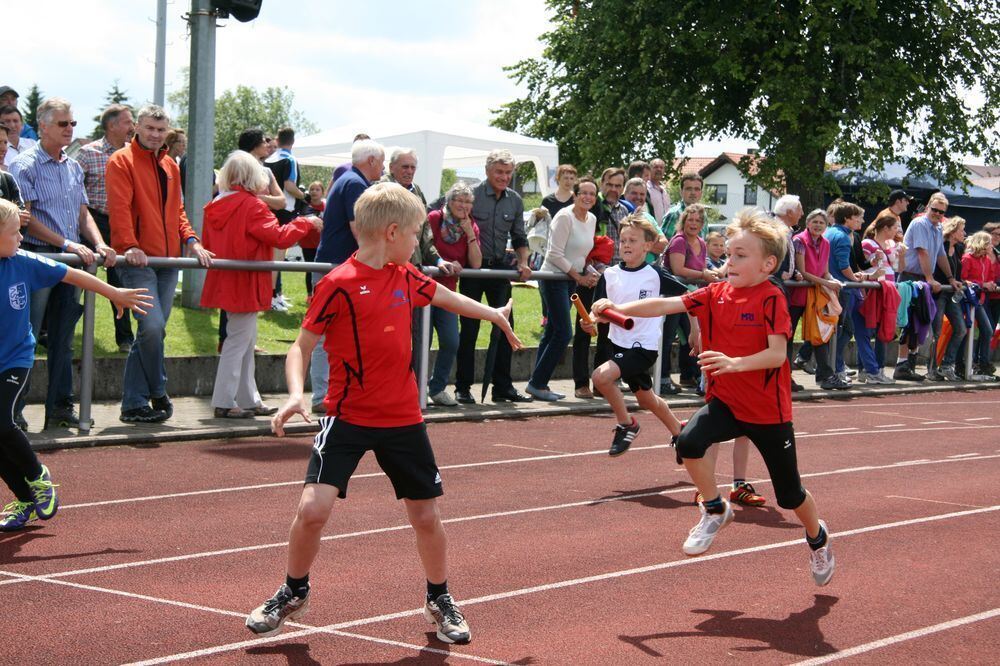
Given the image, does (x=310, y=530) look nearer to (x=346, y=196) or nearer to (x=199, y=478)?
(x=199, y=478)

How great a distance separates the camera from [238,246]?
1076cm

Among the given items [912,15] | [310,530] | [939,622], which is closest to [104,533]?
[310,530]

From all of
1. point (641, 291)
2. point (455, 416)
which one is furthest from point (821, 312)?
point (641, 291)

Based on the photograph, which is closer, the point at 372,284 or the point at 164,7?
the point at 372,284

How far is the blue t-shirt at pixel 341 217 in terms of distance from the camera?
10.7 meters

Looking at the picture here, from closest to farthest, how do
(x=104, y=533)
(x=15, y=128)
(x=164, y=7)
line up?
(x=104, y=533) < (x=15, y=128) < (x=164, y=7)

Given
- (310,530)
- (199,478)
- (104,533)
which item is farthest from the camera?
(199,478)

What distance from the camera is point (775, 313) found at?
6.36 metres

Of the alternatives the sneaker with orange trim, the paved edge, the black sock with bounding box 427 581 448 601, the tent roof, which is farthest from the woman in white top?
the tent roof

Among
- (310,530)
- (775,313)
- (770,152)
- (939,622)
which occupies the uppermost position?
(770,152)

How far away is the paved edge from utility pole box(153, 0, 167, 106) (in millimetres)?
23088

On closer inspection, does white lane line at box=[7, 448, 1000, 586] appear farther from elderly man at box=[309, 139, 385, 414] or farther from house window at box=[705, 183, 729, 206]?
house window at box=[705, 183, 729, 206]

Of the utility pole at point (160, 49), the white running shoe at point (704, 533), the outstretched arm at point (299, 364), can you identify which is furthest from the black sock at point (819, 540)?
the utility pole at point (160, 49)

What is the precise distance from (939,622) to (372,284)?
300cm
